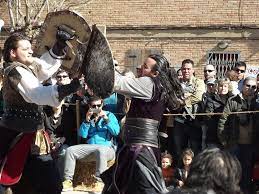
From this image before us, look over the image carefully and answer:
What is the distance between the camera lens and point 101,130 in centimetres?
821

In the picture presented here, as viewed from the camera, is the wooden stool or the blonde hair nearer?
the blonde hair

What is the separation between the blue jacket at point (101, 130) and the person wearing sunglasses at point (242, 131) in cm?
139

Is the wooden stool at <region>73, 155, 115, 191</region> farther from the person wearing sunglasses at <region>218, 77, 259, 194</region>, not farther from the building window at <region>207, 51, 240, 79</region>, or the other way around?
the building window at <region>207, 51, 240, 79</region>

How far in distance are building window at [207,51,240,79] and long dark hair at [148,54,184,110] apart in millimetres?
10724

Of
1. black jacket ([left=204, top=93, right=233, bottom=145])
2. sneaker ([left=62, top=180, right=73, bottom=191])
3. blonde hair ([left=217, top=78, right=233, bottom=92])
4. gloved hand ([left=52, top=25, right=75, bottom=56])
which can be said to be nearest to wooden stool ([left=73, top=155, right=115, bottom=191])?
sneaker ([left=62, top=180, right=73, bottom=191])

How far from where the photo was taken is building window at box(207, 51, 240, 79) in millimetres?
16109

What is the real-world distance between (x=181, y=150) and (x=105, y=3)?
978 cm

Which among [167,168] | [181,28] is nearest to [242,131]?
[167,168]

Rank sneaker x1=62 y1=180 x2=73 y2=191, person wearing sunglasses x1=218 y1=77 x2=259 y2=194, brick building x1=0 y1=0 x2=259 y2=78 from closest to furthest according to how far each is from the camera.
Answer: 1. person wearing sunglasses x1=218 y1=77 x2=259 y2=194
2. sneaker x1=62 y1=180 x2=73 y2=191
3. brick building x1=0 y1=0 x2=259 y2=78

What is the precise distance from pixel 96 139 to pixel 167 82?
10.2ft

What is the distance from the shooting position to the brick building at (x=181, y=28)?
16.3 m

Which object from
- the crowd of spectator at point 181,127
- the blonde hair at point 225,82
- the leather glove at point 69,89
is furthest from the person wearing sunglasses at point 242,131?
the leather glove at point 69,89

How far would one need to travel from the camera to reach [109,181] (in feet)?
17.5

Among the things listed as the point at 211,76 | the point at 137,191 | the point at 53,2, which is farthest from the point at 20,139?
the point at 53,2
